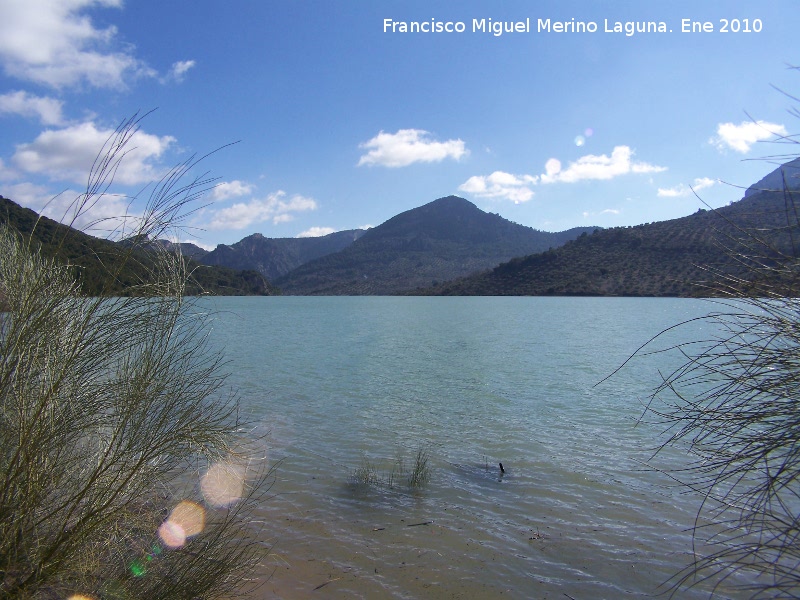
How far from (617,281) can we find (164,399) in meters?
92.1

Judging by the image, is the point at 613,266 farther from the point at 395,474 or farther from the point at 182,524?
the point at 182,524

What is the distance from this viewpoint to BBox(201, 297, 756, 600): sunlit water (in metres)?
5.88

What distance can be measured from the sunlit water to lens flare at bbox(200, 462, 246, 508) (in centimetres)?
53

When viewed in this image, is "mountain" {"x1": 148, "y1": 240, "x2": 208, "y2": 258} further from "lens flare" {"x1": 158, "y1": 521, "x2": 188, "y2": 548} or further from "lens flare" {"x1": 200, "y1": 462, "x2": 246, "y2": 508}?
"lens flare" {"x1": 200, "y1": 462, "x2": 246, "y2": 508}

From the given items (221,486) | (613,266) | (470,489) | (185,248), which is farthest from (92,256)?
(613,266)

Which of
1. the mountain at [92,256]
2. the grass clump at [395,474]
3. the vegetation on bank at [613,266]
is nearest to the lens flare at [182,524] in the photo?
the mountain at [92,256]

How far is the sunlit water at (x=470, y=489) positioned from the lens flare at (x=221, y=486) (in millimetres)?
534

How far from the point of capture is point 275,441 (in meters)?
10.9

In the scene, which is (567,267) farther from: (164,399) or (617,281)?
(164,399)

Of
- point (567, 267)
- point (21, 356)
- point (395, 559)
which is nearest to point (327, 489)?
point (395, 559)

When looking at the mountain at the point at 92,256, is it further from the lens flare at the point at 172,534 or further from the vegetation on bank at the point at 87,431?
the lens flare at the point at 172,534

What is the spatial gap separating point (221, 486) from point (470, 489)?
393 cm

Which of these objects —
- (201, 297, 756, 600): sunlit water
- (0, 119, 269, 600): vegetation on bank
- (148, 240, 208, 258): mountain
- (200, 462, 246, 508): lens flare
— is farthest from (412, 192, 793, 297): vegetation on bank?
(0, 119, 269, 600): vegetation on bank

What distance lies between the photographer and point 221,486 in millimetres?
8039
